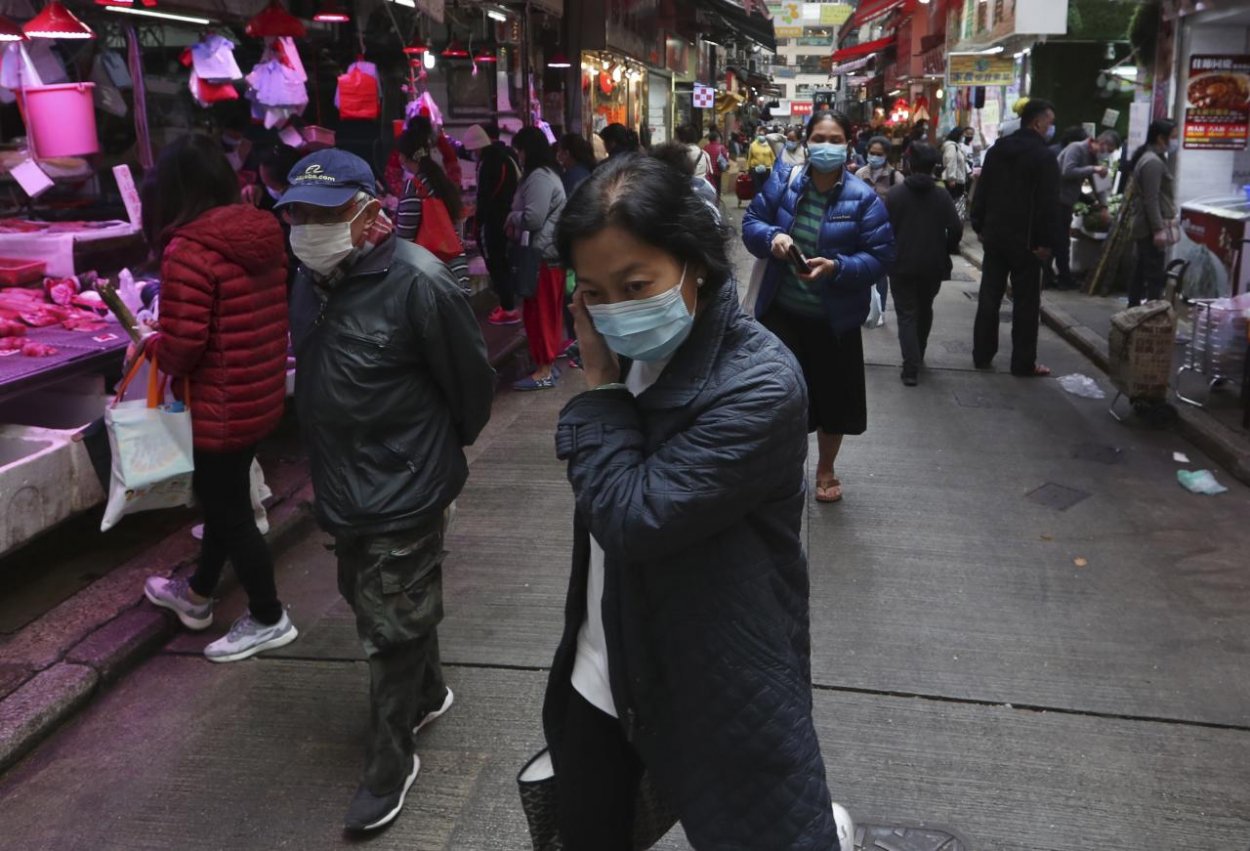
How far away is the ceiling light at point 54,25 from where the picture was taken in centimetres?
504

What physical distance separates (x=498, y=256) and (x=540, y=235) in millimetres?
1433

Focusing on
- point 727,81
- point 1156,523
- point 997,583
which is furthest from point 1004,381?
point 727,81

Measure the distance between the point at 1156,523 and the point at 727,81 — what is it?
44.4 metres

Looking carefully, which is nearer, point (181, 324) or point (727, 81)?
point (181, 324)

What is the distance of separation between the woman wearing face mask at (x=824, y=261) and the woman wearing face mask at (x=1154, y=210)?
237 inches

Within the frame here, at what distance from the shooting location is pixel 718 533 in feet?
5.81

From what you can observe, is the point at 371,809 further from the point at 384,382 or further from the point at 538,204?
the point at 538,204

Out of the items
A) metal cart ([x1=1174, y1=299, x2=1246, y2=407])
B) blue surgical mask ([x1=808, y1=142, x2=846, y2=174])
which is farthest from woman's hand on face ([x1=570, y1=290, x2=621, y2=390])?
metal cart ([x1=1174, y1=299, x2=1246, y2=407])

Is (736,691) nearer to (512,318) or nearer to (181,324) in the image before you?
(181,324)

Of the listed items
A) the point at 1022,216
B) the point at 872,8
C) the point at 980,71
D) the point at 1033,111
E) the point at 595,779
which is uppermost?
the point at 872,8

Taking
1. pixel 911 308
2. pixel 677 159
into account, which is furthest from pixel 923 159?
pixel 677 159

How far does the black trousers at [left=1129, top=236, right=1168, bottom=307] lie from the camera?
33.1 feet

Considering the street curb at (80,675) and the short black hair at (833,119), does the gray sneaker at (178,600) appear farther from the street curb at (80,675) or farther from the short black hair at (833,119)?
the short black hair at (833,119)

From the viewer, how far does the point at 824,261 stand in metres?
4.86
